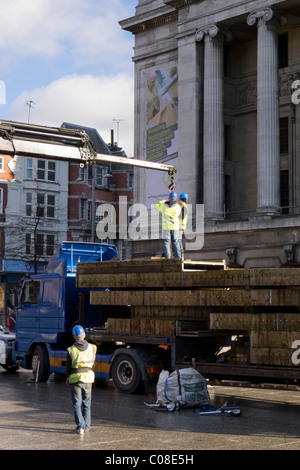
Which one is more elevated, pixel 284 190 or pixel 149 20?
pixel 149 20

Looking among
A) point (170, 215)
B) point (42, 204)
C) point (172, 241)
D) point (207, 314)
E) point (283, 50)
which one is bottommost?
point (207, 314)

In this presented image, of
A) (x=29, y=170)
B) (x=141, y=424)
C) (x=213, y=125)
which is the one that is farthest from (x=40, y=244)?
(x=141, y=424)

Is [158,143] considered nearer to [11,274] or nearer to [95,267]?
[95,267]

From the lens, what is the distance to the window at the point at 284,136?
38250 millimetres

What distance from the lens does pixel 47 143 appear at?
1872 centimetres

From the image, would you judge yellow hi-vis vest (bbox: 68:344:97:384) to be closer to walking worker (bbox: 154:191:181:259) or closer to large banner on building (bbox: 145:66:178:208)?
walking worker (bbox: 154:191:181:259)

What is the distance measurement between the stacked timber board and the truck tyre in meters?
2.78

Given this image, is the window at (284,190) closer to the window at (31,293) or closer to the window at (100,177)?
the window at (31,293)

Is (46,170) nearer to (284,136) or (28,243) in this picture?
(28,243)

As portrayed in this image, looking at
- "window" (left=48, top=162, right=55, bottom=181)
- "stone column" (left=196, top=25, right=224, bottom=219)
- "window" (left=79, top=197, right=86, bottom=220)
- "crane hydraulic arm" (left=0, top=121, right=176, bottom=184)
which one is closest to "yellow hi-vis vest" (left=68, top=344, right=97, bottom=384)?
"crane hydraulic arm" (left=0, top=121, right=176, bottom=184)

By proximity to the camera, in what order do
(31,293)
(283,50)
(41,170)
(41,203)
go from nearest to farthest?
1. (31,293)
2. (283,50)
3. (41,203)
4. (41,170)

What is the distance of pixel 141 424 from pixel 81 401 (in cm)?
138

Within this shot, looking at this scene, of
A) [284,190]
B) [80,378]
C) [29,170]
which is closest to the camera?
[80,378]

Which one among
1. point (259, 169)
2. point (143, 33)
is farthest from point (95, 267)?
point (143, 33)
